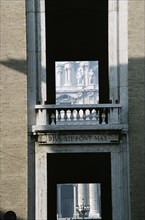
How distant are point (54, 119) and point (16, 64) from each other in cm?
217

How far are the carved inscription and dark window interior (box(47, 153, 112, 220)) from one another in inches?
135

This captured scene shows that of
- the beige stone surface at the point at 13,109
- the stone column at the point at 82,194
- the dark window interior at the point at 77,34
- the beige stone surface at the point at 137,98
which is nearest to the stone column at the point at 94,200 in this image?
the stone column at the point at 82,194

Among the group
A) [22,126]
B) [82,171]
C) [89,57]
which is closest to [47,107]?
[22,126]

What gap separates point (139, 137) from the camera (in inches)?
832

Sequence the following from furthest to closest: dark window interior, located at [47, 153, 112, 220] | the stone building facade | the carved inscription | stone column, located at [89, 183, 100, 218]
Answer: stone column, located at [89, 183, 100, 218] → dark window interior, located at [47, 153, 112, 220] → the carved inscription → the stone building facade

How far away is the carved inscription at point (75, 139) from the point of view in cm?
2138

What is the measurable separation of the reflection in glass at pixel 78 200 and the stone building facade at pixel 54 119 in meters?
88.8

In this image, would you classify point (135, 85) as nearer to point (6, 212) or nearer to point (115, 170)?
point (115, 170)

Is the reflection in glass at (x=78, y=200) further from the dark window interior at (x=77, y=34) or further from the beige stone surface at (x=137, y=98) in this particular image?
the beige stone surface at (x=137, y=98)

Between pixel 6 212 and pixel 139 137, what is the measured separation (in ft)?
15.6

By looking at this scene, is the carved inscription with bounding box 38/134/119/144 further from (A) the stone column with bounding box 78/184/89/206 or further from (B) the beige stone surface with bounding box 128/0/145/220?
(A) the stone column with bounding box 78/184/89/206

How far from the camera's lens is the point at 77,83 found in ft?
580

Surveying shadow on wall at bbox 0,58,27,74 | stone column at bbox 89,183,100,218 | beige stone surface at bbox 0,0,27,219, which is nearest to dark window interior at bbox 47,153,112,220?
beige stone surface at bbox 0,0,27,219

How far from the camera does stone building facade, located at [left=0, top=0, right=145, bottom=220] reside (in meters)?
20.9
